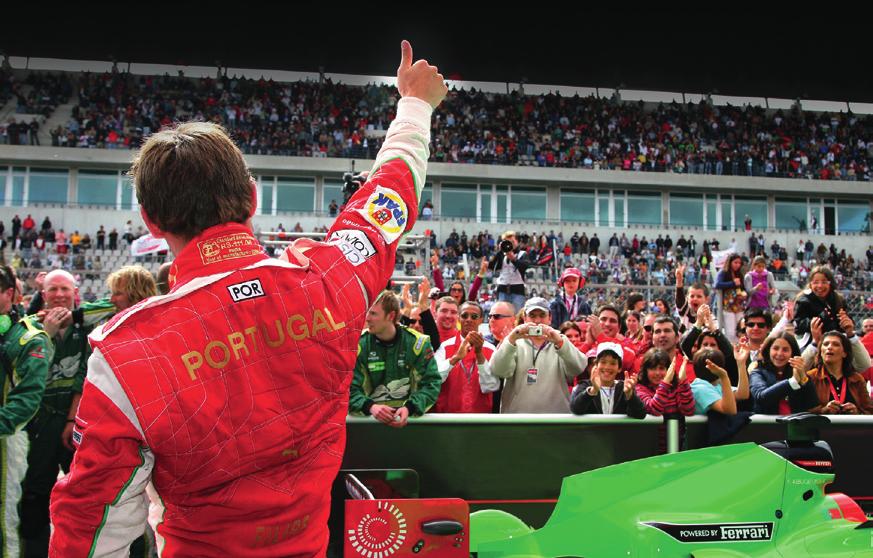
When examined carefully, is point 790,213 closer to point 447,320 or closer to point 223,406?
point 447,320

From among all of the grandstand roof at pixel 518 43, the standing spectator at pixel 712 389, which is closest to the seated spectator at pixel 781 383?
the standing spectator at pixel 712 389

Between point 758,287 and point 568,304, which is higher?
point 758,287

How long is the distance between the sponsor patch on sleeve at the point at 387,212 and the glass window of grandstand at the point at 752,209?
38858 millimetres

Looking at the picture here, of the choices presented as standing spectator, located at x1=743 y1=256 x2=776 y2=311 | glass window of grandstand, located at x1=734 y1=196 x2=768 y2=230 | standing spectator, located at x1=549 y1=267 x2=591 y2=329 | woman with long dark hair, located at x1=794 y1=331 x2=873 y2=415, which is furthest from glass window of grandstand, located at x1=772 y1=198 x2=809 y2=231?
woman with long dark hair, located at x1=794 y1=331 x2=873 y2=415

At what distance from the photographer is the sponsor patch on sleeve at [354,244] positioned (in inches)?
62.1

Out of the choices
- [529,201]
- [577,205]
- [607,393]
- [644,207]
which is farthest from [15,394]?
[644,207]

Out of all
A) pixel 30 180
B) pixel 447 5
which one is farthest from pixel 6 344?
pixel 30 180

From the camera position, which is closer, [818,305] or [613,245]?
[818,305]

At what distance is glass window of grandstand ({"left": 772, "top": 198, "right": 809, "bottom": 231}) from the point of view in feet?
125

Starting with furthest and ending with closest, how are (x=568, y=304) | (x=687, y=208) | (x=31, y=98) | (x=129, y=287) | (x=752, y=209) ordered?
(x=752, y=209) → (x=687, y=208) → (x=31, y=98) → (x=568, y=304) → (x=129, y=287)

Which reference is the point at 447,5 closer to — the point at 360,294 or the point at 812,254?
the point at 812,254

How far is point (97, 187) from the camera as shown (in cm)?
3466

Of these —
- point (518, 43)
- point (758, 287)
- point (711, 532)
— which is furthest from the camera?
point (518, 43)

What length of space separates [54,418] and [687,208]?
3637 cm
